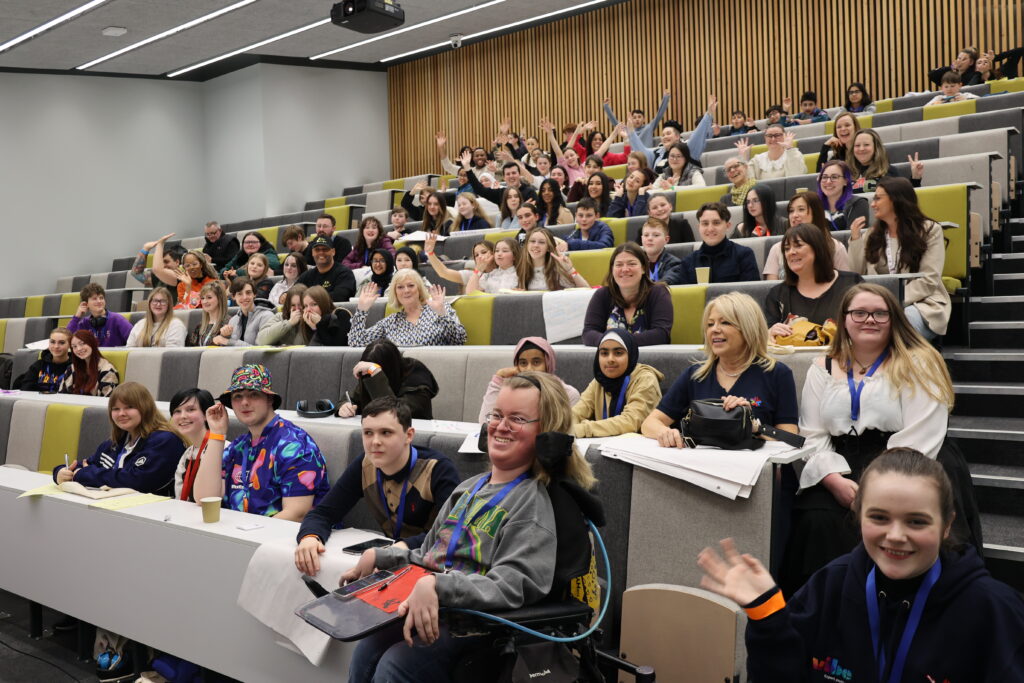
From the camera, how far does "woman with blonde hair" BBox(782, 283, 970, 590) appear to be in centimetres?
215

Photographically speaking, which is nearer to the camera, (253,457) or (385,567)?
(385,567)

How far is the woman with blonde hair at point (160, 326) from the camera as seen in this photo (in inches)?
203

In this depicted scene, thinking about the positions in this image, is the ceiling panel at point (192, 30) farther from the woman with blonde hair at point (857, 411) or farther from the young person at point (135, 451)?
the woman with blonde hair at point (857, 411)

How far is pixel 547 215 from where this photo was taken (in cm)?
573

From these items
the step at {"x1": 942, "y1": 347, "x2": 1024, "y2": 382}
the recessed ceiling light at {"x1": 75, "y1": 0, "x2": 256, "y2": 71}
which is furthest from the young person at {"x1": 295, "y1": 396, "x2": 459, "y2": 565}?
the recessed ceiling light at {"x1": 75, "y1": 0, "x2": 256, "y2": 71}

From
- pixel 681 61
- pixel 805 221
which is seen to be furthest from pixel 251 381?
pixel 681 61

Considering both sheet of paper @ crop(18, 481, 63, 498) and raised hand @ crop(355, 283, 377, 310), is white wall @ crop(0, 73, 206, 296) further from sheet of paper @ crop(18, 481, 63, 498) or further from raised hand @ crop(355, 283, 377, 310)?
sheet of paper @ crop(18, 481, 63, 498)

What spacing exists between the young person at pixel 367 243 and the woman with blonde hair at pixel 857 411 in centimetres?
408

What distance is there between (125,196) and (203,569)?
847 cm

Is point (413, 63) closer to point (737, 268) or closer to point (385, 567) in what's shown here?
point (737, 268)

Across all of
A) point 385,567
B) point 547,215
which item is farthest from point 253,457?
point 547,215

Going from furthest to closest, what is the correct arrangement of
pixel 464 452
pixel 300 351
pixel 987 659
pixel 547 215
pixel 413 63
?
pixel 413 63
pixel 547 215
pixel 300 351
pixel 464 452
pixel 987 659

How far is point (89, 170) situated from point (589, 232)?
6755 mm

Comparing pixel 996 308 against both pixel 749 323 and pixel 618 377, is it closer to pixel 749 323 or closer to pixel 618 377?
pixel 749 323
